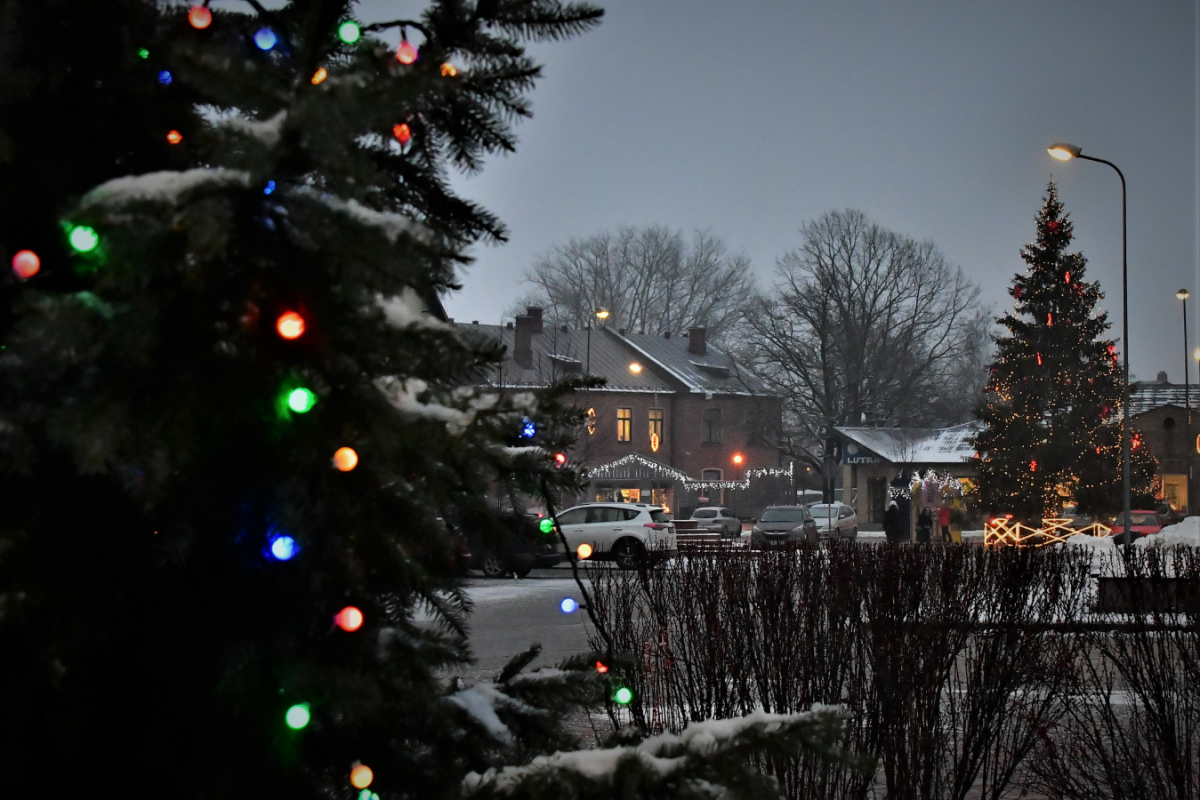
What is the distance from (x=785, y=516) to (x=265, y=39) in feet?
111

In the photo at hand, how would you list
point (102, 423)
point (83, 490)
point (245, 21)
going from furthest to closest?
point (245, 21) < point (83, 490) < point (102, 423)

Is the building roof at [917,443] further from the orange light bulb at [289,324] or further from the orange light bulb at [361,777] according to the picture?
the orange light bulb at [289,324]

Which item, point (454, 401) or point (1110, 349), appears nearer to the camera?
point (454, 401)

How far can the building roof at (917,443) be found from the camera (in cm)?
4828

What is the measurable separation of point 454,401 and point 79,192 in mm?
616

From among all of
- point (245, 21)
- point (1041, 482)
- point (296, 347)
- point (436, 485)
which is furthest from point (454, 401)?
point (1041, 482)

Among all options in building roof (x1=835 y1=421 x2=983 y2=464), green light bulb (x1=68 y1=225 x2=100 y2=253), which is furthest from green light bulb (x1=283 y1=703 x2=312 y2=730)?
building roof (x1=835 y1=421 x2=983 y2=464)

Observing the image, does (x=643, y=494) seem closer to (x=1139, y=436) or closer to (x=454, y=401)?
(x=1139, y=436)

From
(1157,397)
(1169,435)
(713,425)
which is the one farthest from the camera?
(713,425)

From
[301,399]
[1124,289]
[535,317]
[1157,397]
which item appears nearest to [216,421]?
[301,399]

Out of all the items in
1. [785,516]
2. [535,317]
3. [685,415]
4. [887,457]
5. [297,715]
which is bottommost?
[785,516]

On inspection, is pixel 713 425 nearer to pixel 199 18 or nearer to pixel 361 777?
pixel 199 18

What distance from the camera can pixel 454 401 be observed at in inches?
66.7

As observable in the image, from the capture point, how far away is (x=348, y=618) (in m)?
1.42
